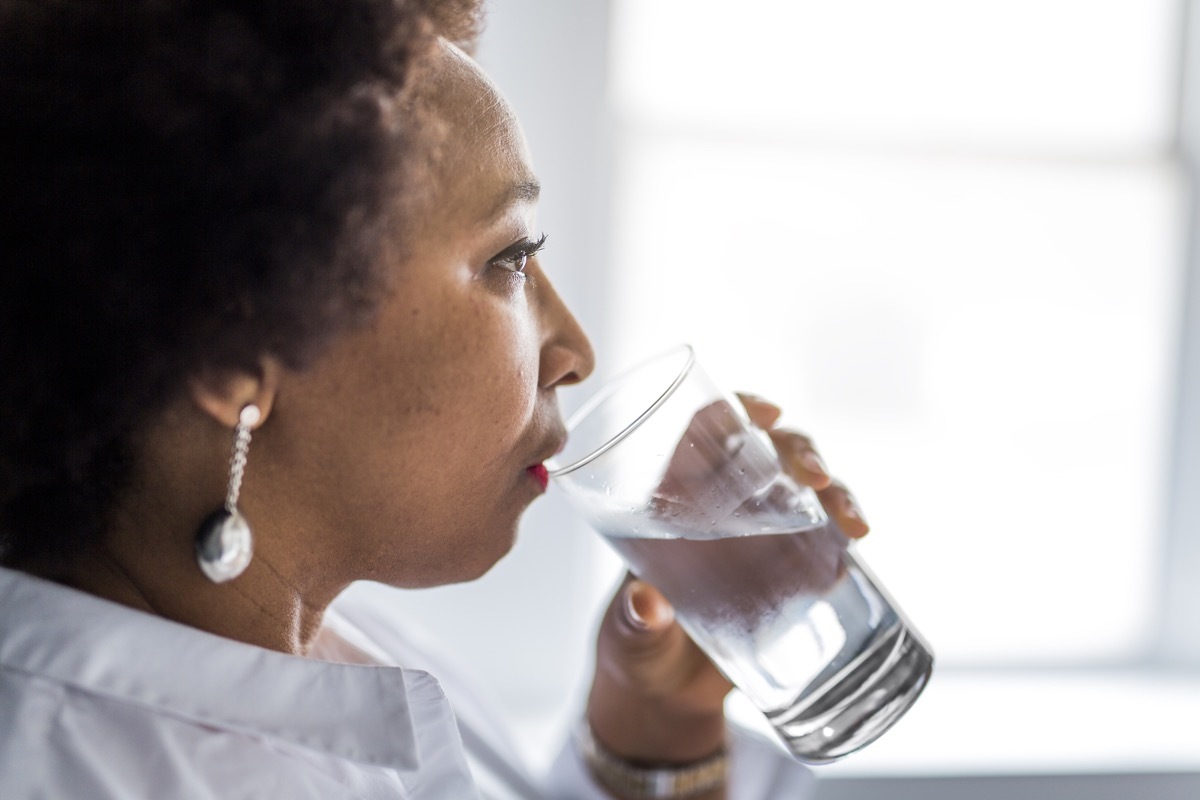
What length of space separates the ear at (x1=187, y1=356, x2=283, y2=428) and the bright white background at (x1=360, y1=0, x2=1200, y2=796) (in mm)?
765

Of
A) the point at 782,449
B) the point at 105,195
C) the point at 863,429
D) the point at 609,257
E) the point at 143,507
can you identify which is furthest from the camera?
the point at 863,429

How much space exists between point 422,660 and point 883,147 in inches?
41.3

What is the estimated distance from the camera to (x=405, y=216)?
2.60 ft

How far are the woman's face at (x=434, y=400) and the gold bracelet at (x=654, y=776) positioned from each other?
1.39 feet

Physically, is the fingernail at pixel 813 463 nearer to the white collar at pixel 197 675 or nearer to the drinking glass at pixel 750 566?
the drinking glass at pixel 750 566

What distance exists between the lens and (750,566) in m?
0.85

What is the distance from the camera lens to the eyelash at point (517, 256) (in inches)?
34.7

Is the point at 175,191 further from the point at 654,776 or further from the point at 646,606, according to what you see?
the point at 654,776

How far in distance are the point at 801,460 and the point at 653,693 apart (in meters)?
0.35

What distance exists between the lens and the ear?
0.78m

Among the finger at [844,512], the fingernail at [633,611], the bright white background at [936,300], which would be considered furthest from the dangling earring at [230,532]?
the bright white background at [936,300]

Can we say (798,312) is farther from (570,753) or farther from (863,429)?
(570,753)

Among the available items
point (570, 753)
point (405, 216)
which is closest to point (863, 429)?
point (570, 753)

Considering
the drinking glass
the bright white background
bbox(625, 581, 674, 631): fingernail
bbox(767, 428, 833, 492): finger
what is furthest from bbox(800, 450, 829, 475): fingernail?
the bright white background
